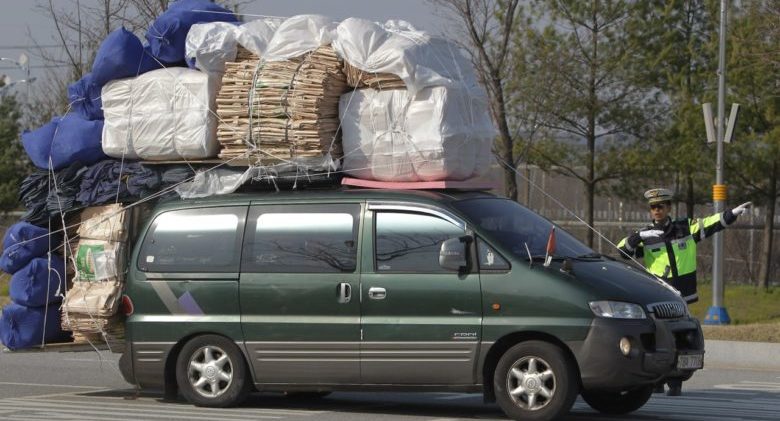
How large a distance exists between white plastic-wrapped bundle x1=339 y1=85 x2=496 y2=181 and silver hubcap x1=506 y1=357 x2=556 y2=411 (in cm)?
177

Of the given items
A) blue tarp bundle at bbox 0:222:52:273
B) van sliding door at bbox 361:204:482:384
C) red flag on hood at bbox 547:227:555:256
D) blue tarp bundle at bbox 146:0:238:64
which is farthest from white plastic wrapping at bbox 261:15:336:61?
blue tarp bundle at bbox 0:222:52:273

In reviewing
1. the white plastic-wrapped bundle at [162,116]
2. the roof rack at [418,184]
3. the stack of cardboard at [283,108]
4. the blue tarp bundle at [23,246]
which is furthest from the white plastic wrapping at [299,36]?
the blue tarp bundle at [23,246]

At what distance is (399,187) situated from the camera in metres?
11.2

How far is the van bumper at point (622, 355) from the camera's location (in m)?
9.95

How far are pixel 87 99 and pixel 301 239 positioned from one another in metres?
2.84

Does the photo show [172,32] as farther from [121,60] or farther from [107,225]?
→ [107,225]

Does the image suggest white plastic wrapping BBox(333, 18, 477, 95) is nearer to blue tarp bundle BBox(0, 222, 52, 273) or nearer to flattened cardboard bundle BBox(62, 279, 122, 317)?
flattened cardboard bundle BBox(62, 279, 122, 317)

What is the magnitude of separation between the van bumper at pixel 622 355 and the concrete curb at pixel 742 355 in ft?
23.8

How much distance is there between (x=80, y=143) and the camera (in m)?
12.6

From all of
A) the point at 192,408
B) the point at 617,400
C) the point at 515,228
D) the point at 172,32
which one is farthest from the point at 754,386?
the point at 172,32

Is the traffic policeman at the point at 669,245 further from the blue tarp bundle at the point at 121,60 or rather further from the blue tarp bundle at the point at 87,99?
the blue tarp bundle at the point at 87,99

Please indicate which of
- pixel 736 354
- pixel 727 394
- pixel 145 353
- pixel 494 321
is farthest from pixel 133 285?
pixel 736 354

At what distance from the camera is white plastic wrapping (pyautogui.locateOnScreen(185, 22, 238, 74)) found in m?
11.9

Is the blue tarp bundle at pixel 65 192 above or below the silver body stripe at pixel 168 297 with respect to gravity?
above
